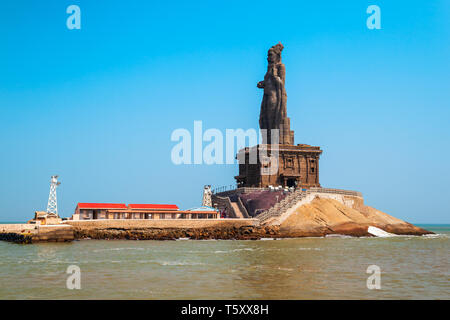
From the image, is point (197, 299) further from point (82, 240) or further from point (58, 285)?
point (82, 240)

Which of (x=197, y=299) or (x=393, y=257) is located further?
(x=393, y=257)

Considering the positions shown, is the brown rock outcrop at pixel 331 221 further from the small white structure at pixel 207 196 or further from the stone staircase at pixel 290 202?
the small white structure at pixel 207 196

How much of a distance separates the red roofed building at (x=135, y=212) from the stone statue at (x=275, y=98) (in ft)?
62.9

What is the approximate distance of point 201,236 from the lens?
180ft

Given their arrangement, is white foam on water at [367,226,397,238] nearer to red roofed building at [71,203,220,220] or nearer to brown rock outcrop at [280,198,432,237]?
brown rock outcrop at [280,198,432,237]

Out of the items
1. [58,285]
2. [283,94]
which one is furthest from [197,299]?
[283,94]

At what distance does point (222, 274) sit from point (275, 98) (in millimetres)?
52620

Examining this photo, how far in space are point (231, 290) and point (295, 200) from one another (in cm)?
4203

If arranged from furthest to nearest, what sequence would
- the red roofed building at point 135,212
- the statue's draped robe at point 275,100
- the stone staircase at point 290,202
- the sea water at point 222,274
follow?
1. the statue's draped robe at point 275,100
2. the stone staircase at point 290,202
3. the red roofed building at point 135,212
4. the sea water at point 222,274

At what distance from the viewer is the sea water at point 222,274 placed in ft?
65.5

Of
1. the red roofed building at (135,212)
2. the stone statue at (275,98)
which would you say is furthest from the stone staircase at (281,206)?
the stone statue at (275,98)

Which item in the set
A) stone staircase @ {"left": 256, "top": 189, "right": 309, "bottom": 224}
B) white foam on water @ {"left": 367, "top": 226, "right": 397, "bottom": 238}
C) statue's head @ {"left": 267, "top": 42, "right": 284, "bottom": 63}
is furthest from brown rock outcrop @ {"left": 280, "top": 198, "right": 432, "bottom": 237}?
statue's head @ {"left": 267, "top": 42, "right": 284, "bottom": 63}

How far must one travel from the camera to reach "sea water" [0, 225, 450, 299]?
19969mm

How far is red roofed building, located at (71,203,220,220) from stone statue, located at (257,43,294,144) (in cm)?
1918
